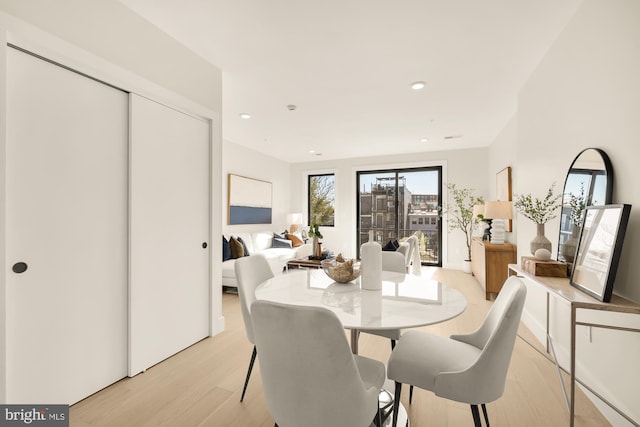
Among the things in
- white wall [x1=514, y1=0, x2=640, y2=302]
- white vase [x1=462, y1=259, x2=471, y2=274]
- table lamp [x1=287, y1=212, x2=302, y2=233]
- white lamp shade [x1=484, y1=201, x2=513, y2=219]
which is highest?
white wall [x1=514, y1=0, x2=640, y2=302]

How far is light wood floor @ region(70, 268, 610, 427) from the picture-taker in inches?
66.1

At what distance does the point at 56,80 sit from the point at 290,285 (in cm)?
179

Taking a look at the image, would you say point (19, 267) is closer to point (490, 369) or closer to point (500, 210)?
point (490, 369)

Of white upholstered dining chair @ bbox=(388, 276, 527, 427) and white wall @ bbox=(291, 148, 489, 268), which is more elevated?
white wall @ bbox=(291, 148, 489, 268)

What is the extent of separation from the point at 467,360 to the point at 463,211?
16.2ft

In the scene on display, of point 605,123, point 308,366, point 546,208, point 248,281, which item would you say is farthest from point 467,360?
point 546,208

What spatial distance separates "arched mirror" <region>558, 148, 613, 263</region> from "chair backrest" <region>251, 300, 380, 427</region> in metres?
1.78

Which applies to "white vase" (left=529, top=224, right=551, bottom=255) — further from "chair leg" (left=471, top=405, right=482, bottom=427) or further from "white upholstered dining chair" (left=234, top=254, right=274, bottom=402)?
"white upholstered dining chair" (left=234, top=254, right=274, bottom=402)

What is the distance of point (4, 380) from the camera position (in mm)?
1470

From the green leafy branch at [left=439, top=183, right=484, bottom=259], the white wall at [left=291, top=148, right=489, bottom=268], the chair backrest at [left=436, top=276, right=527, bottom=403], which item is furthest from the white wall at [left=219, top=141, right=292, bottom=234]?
the chair backrest at [left=436, top=276, right=527, bottom=403]

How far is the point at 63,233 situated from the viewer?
5.74 ft

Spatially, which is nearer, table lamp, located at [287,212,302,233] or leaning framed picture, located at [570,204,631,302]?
leaning framed picture, located at [570,204,631,302]

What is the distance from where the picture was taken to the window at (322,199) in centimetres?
726

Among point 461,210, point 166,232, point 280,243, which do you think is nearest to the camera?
point 166,232
